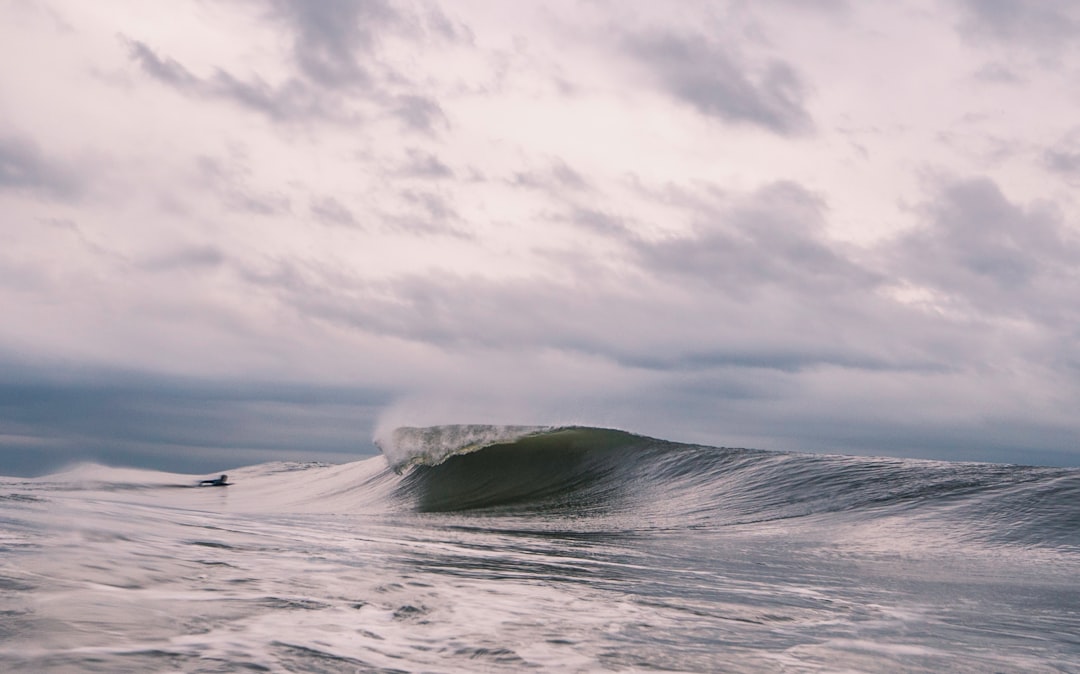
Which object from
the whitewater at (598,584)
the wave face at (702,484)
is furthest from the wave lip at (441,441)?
the whitewater at (598,584)

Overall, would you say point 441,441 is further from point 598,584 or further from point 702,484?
point 598,584

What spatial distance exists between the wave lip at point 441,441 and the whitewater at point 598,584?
265 inches

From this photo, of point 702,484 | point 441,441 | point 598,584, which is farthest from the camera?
point 441,441

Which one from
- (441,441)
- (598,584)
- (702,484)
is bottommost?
(598,584)

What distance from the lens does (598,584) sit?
562 cm

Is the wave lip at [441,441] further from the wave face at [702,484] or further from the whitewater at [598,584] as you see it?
the whitewater at [598,584]

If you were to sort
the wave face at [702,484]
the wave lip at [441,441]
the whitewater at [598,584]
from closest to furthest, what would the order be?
the whitewater at [598,584] → the wave face at [702,484] → the wave lip at [441,441]

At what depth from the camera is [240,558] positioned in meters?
5.90

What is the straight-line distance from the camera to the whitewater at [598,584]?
3.35 metres

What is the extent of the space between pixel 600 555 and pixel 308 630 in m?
4.60

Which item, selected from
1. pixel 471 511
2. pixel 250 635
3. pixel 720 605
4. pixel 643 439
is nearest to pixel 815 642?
pixel 720 605

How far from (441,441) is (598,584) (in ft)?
52.6

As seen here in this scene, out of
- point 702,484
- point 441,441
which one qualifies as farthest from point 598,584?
point 441,441

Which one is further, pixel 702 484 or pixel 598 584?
pixel 702 484
